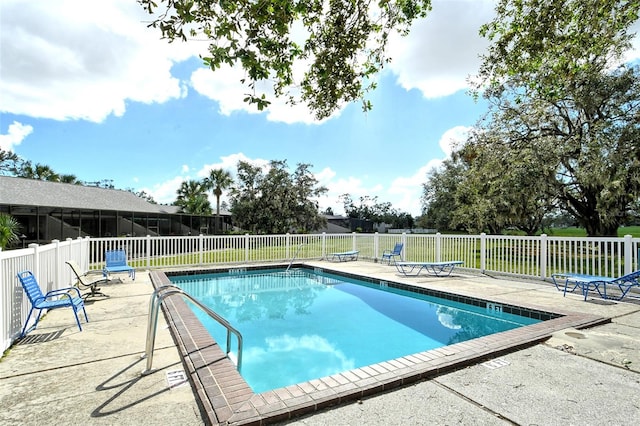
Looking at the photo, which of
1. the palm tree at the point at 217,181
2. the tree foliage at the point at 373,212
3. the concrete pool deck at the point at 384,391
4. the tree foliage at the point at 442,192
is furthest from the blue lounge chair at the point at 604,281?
the tree foliage at the point at 373,212

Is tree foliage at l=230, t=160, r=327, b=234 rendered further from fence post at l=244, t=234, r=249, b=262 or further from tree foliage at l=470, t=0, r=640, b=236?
tree foliage at l=470, t=0, r=640, b=236

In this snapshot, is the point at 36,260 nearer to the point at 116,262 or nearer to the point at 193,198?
the point at 116,262

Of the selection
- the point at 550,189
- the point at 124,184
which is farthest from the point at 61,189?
the point at 124,184

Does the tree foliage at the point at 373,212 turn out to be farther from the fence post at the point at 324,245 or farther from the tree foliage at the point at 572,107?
the fence post at the point at 324,245

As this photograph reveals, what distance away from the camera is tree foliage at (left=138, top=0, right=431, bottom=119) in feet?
11.0

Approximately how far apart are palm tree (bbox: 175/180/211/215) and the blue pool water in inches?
998

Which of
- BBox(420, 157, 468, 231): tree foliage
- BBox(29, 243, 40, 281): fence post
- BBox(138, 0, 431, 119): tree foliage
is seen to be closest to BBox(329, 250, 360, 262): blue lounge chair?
BBox(138, 0, 431, 119): tree foliage

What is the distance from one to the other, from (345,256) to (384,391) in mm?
10907

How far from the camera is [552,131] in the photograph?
15352 millimetres

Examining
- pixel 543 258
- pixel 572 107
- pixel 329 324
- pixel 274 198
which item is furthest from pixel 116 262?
pixel 274 198

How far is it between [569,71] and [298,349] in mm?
6367

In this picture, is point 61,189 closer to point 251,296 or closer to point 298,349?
point 251,296

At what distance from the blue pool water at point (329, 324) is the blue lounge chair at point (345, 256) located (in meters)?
3.58

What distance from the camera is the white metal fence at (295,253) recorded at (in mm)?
4281
